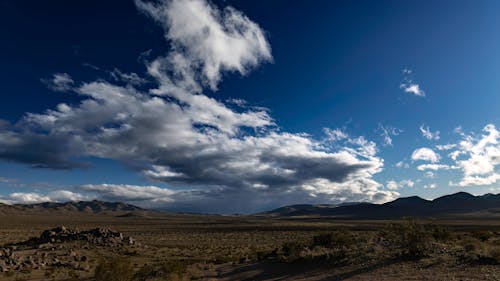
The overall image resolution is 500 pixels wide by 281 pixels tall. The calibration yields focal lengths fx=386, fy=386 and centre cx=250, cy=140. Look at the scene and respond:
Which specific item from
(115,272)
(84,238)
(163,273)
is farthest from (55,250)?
(115,272)

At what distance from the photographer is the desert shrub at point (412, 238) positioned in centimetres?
2097

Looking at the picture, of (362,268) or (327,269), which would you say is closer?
(362,268)

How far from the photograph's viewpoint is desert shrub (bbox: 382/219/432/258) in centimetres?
2097

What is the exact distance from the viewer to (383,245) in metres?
24.8

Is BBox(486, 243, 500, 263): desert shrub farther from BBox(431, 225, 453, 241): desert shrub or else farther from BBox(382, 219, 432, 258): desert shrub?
BBox(431, 225, 453, 241): desert shrub

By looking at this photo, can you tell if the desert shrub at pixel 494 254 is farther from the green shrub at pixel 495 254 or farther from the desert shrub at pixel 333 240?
the desert shrub at pixel 333 240

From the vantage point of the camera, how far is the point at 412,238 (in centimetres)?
2144

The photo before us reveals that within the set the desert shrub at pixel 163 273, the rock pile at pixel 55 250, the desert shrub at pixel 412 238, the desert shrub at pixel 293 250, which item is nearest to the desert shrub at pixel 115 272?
the desert shrub at pixel 163 273

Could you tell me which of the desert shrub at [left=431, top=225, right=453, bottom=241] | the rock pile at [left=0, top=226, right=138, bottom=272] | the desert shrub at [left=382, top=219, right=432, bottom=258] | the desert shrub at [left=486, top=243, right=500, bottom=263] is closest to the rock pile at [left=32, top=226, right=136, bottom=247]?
the rock pile at [left=0, top=226, right=138, bottom=272]

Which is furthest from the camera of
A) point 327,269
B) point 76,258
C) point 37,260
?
point 76,258

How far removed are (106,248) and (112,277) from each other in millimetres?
26141

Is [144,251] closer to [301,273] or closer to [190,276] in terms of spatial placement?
[190,276]

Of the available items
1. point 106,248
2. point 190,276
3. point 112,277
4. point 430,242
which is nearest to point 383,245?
point 430,242

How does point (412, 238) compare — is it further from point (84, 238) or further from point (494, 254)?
point (84, 238)
